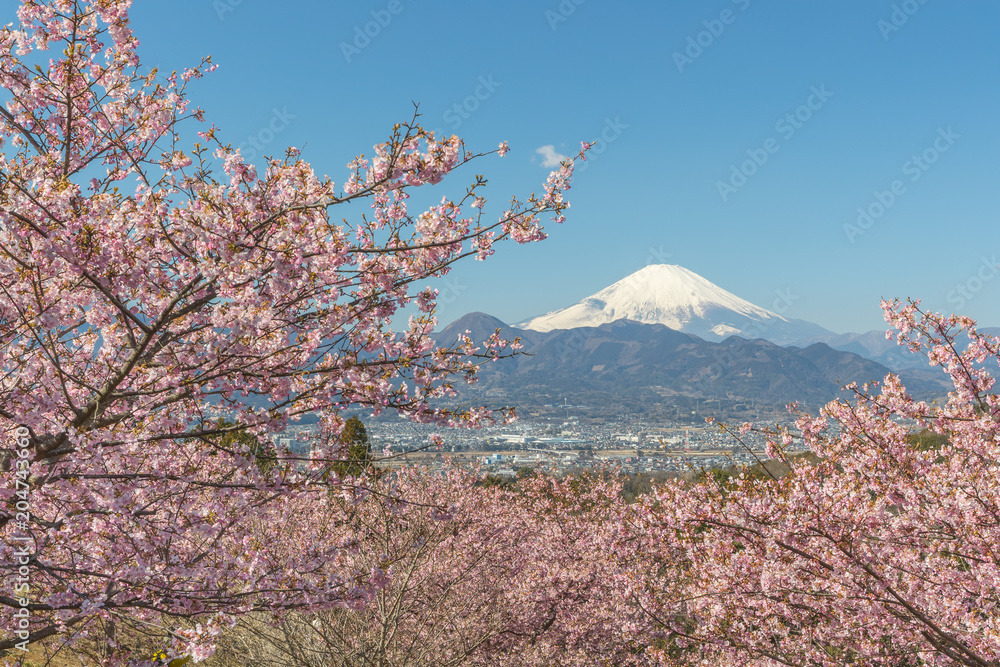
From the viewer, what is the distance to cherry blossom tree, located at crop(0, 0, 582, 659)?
3.48m

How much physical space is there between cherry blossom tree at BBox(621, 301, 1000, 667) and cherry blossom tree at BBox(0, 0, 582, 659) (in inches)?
131

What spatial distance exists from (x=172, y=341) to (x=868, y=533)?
258 inches

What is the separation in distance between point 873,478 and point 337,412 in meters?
5.38

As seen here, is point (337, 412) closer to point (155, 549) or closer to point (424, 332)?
point (424, 332)

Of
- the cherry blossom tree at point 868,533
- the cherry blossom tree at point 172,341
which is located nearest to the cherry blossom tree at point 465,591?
the cherry blossom tree at point 172,341

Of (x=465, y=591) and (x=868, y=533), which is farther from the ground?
(x=868, y=533)

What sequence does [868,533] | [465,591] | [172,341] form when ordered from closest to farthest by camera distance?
1. [172,341]
2. [868,533]
3. [465,591]

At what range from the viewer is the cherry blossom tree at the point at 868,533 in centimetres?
498

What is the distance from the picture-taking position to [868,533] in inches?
217

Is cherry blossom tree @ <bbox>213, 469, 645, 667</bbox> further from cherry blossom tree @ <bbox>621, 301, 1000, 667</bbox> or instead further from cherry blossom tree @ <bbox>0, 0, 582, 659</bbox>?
cherry blossom tree @ <bbox>621, 301, 1000, 667</bbox>

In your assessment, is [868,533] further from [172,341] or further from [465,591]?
[465,591]

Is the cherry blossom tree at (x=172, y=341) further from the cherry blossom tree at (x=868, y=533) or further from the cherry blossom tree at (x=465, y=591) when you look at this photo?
the cherry blossom tree at (x=868, y=533)

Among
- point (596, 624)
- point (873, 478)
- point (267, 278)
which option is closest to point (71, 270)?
point (267, 278)

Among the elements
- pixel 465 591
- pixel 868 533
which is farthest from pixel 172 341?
pixel 465 591
